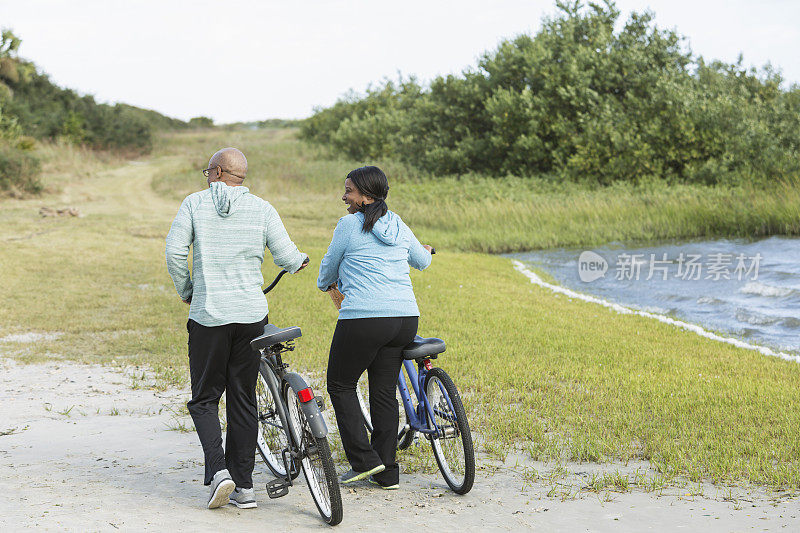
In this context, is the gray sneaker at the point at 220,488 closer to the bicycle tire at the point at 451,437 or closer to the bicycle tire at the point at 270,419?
the bicycle tire at the point at 270,419

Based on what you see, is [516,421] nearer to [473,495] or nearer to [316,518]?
[473,495]

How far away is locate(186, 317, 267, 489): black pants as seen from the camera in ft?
14.8

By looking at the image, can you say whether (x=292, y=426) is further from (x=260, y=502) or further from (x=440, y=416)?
(x=440, y=416)

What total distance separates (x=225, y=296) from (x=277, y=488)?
121 cm

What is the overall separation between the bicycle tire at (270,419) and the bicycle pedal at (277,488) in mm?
130

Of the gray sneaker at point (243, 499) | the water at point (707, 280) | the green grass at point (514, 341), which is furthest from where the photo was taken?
the water at point (707, 280)

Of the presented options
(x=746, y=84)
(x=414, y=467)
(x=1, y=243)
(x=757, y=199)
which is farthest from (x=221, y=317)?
(x=746, y=84)

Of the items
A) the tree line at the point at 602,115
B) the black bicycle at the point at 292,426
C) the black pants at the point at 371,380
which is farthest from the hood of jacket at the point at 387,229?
the tree line at the point at 602,115

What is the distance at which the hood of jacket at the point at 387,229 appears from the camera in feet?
15.5

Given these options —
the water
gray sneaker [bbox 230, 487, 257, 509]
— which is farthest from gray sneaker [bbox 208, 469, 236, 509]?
the water

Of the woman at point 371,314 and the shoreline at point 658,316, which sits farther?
the shoreline at point 658,316

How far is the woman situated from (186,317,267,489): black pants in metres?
0.52

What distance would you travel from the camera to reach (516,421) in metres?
6.38

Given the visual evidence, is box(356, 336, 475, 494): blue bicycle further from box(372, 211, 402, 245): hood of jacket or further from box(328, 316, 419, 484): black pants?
box(372, 211, 402, 245): hood of jacket
